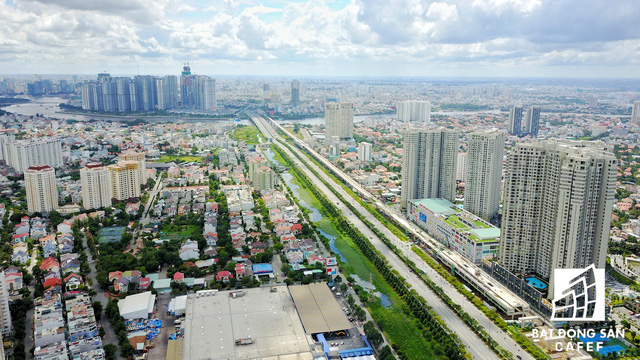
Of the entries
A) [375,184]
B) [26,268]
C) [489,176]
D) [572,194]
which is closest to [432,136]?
[489,176]

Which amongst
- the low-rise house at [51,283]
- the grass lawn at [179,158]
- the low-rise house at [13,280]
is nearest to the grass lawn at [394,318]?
the low-rise house at [51,283]

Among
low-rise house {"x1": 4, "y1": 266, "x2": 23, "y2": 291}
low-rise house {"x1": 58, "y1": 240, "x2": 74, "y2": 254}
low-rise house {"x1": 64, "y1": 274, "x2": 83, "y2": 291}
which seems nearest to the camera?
low-rise house {"x1": 4, "y1": 266, "x2": 23, "y2": 291}

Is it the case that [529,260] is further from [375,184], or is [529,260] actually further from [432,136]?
[375,184]

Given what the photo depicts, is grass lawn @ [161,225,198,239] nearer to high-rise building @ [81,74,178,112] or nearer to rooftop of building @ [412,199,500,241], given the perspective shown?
rooftop of building @ [412,199,500,241]

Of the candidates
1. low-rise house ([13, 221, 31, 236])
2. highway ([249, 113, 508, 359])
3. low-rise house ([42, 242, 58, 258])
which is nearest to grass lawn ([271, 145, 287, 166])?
highway ([249, 113, 508, 359])

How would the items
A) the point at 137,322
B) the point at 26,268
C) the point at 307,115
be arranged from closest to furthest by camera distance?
the point at 137,322 → the point at 26,268 → the point at 307,115

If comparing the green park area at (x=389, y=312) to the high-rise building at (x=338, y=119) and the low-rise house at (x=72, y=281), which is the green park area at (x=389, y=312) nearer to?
the low-rise house at (x=72, y=281)
